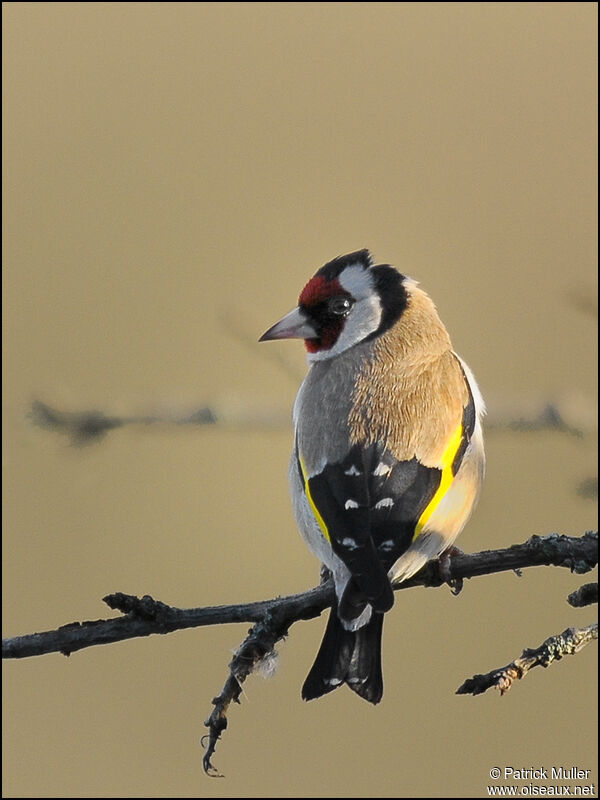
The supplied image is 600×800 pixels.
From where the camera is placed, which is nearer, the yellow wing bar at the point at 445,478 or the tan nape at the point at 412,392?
the yellow wing bar at the point at 445,478

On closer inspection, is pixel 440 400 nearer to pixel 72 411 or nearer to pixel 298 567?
pixel 72 411

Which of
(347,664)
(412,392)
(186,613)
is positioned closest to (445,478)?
(412,392)

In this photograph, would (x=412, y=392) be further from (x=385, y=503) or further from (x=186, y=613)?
(x=186, y=613)

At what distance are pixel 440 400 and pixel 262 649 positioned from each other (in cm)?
128

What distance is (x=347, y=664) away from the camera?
3.23m

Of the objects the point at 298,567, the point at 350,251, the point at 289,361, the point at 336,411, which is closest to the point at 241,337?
the point at 289,361

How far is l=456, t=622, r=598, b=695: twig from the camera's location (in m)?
2.48

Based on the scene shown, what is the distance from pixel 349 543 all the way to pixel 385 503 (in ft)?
0.62

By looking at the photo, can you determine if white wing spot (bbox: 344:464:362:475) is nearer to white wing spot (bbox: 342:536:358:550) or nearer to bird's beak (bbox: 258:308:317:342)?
white wing spot (bbox: 342:536:358:550)

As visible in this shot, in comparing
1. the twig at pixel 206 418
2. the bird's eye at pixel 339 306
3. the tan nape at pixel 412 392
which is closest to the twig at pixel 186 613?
the twig at pixel 206 418

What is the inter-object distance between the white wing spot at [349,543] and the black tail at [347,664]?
0.90 ft

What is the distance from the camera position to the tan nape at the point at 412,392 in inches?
139

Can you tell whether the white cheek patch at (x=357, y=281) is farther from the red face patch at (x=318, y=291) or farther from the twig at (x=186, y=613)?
the twig at (x=186, y=613)

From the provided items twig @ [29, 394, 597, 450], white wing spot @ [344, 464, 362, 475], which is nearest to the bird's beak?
twig @ [29, 394, 597, 450]
